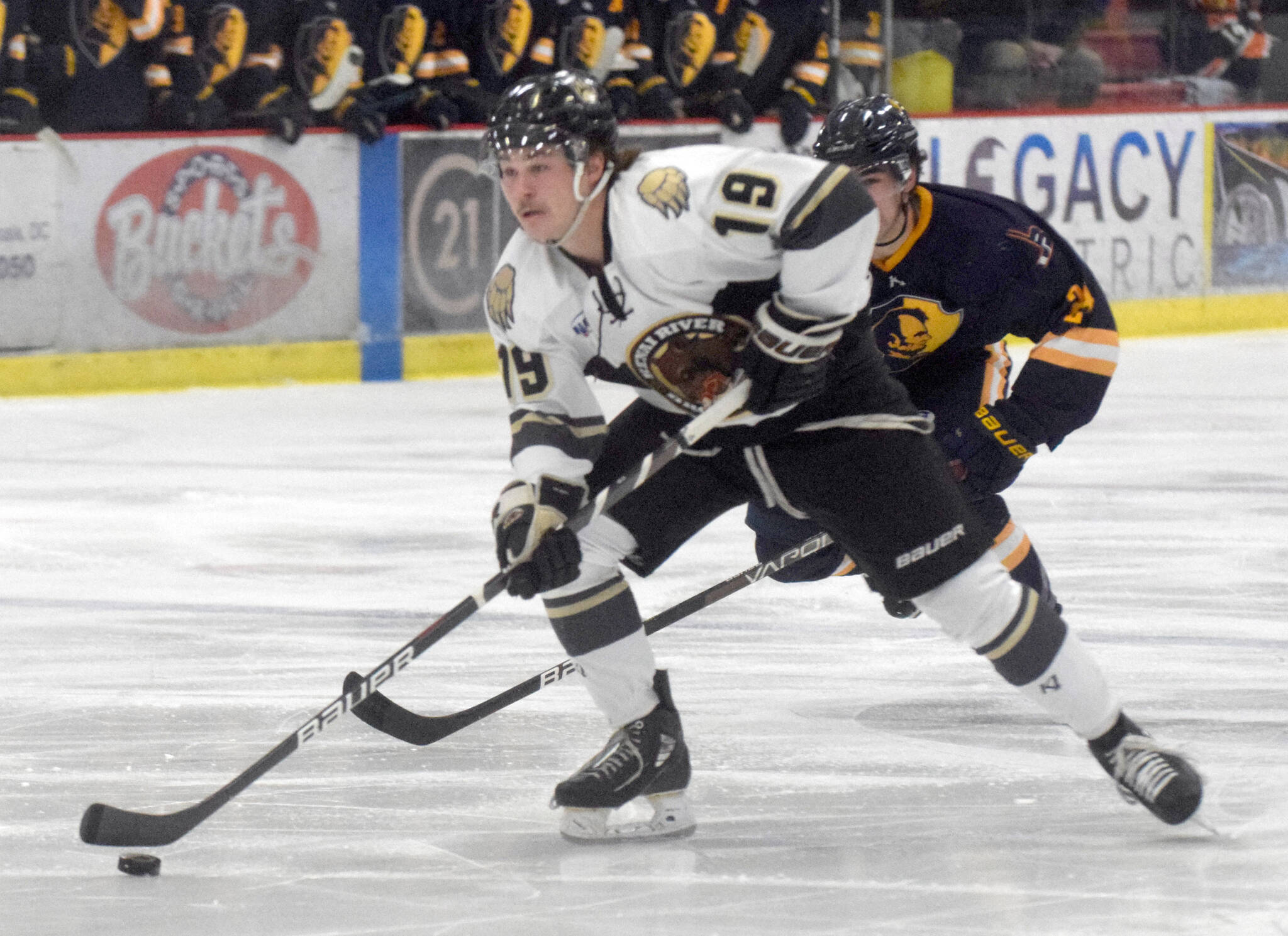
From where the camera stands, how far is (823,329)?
8.36 feet

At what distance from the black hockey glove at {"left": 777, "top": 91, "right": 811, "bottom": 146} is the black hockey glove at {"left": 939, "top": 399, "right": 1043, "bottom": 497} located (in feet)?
18.4

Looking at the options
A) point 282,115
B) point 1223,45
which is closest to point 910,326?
point 282,115

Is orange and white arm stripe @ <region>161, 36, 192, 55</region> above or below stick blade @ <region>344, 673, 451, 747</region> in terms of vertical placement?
above

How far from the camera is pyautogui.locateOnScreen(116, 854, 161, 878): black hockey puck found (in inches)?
99.9

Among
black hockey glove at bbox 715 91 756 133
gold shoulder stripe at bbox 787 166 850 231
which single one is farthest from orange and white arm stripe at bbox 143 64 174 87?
gold shoulder stripe at bbox 787 166 850 231

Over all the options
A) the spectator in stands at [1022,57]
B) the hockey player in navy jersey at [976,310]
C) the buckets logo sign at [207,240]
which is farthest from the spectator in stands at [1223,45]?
the hockey player in navy jersey at [976,310]

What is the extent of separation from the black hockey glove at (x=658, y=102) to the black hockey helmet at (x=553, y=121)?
A: 611 cm

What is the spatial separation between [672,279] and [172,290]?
17.0ft

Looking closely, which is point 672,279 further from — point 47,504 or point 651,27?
point 651,27

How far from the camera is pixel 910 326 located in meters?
3.33

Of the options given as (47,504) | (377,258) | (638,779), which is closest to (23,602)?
(47,504)

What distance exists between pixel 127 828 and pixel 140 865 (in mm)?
80

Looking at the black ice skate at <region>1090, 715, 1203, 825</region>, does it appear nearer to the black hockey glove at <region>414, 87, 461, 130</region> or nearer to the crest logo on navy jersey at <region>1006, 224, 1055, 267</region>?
the crest logo on navy jersey at <region>1006, 224, 1055, 267</region>

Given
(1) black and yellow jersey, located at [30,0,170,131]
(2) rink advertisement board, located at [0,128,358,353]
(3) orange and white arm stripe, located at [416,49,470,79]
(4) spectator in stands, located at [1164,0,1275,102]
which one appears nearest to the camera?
(2) rink advertisement board, located at [0,128,358,353]
